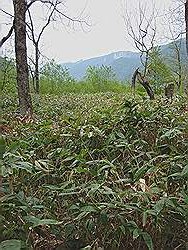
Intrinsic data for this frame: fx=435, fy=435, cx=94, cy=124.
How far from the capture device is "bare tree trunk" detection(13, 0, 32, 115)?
16.0ft

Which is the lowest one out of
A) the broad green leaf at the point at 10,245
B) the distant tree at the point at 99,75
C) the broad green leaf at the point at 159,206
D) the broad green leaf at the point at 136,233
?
the broad green leaf at the point at 136,233

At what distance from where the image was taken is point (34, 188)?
144 cm

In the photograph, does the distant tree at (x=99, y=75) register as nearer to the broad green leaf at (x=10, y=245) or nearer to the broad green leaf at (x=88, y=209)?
the broad green leaf at (x=88, y=209)

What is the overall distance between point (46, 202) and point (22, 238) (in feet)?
0.73

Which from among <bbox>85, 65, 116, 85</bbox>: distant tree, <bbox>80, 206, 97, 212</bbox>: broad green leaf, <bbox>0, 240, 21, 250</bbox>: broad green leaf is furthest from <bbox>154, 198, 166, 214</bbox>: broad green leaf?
<bbox>85, 65, 116, 85</bbox>: distant tree

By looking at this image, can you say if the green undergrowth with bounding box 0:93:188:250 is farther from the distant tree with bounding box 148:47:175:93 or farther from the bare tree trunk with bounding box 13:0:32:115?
the distant tree with bounding box 148:47:175:93

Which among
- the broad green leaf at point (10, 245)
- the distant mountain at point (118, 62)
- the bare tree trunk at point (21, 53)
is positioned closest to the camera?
the broad green leaf at point (10, 245)

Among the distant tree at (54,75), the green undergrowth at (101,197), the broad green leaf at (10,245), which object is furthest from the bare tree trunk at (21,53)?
the distant tree at (54,75)

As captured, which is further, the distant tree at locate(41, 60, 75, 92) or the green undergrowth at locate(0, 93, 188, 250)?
the distant tree at locate(41, 60, 75, 92)

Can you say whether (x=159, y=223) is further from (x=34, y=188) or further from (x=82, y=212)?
(x=34, y=188)

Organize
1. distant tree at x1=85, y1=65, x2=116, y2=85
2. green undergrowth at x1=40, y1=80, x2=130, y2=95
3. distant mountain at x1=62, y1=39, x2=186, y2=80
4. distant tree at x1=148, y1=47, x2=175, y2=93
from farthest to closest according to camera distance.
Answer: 1. distant tree at x1=85, y1=65, x2=116, y2=85
2. green undergrowth at x1=40, y1=80, x2=130, y2=95
3. distant tree at x1=148, y1=47, x2=175, y2=93
4. distant mountain at x1=62, y1=39, x2=186, y2=80

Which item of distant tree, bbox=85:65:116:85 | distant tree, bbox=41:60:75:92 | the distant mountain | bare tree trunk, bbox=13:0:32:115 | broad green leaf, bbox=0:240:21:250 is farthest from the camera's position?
distant tree, bbox=85:65:116:85

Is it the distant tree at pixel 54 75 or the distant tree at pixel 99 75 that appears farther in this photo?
the distant tree at pixel 99 75

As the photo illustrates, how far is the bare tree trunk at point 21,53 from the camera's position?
4.87 meters
